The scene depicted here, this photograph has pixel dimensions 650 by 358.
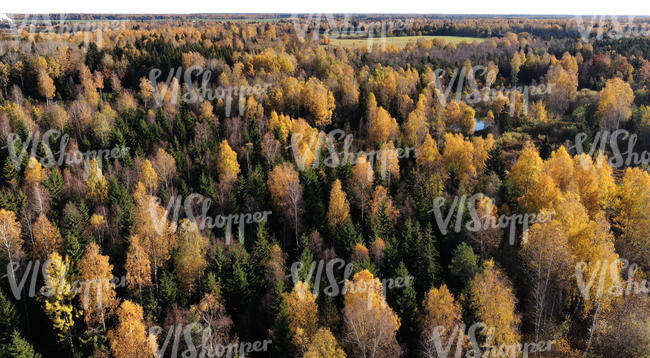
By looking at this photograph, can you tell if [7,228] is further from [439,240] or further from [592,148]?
[592,148]

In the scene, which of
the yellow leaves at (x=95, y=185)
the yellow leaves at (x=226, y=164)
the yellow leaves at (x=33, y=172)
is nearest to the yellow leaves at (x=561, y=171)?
the yellow leaves at (x=226, y=164)

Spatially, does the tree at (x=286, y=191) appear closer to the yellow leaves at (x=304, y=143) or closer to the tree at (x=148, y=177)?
the yellow leaves at (x=304, y=143)

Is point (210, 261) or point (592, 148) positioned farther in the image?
point (592, 148)

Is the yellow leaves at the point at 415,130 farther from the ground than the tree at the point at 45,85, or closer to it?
closer to it

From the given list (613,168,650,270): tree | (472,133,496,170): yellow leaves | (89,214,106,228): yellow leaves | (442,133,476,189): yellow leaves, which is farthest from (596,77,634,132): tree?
(89,214,106,228): yellow leaves

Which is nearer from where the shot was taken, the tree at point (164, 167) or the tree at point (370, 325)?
the tree at point (370, 325)

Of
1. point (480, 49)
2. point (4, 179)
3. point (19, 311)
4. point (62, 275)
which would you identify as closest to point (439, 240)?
point (62, 275)

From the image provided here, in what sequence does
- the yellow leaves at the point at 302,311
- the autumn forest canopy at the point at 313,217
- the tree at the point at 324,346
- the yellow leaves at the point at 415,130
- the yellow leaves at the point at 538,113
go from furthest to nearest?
the yellow leaves at the point at 538,113 → the yellow leaves at the point at 415,130 → the yellow leaves at the point at 302,311 → the autumn forest canopy at the point at 313,217 → the tree at the point at 324,346
